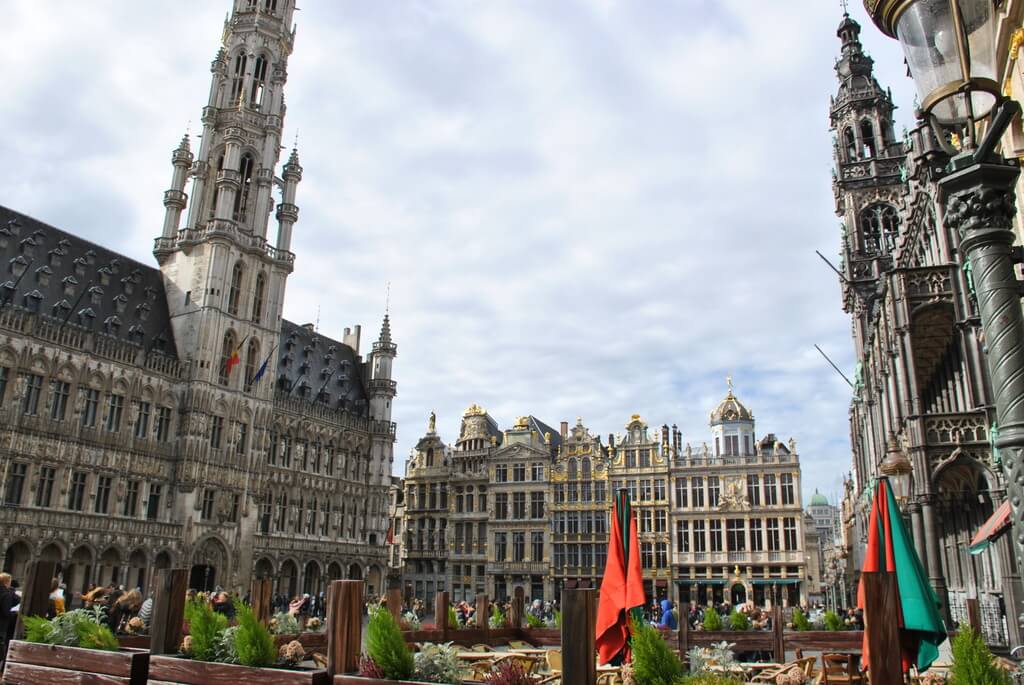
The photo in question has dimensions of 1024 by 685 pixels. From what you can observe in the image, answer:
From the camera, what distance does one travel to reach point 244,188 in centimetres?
4928

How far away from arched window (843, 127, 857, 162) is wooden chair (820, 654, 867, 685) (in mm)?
34062

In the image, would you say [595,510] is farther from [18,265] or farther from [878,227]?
[18,265]

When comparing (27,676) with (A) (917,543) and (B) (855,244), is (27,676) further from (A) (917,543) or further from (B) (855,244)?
(B) (855,244)

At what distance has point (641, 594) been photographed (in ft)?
32.4

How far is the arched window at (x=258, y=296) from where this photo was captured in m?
47.5

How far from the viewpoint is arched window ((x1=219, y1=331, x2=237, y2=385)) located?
44.3 m

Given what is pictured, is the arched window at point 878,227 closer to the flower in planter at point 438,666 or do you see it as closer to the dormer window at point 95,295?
the flower in planter at point 438,666

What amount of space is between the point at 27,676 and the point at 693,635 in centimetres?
1212

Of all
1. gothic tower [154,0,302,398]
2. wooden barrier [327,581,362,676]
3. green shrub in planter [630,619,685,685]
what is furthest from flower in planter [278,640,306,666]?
gothic tower [154,0,302,398]

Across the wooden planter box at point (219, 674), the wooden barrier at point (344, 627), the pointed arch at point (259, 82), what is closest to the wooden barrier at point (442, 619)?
the wooden planter box at point (219, 674)

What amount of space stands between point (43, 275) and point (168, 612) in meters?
36.6

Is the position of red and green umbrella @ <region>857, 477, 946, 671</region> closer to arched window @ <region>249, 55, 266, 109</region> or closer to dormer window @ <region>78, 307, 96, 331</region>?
dormer window @ <region>78, 307, 96, 331</region>

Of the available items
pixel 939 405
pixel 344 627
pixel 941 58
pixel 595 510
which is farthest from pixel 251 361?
pixel 941 58

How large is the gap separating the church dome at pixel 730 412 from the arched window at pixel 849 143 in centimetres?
2028
